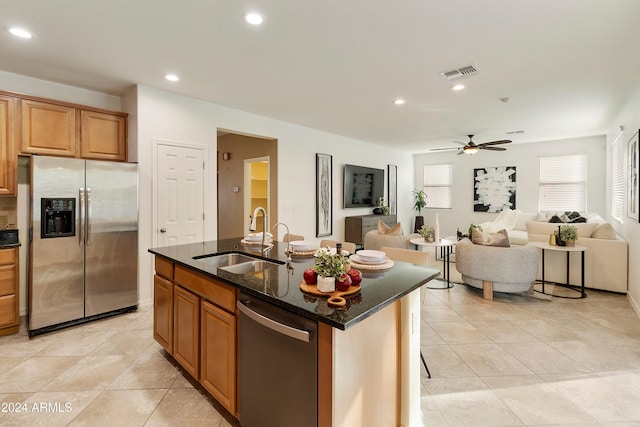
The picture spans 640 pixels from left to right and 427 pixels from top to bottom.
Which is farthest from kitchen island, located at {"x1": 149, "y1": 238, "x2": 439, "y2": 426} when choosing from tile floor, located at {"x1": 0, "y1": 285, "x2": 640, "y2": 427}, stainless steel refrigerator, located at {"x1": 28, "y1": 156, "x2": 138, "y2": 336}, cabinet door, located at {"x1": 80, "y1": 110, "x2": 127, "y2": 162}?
cabinet door, located at {"x1": 80, "y1": 110, "x2": 127, "y2": 162}

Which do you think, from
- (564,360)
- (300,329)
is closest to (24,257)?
(300,329)

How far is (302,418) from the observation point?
52.3 inches

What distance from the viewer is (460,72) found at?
3131 millimetres

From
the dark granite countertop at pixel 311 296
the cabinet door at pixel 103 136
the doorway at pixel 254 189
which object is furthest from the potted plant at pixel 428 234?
the cabinet door at pixel 103 136

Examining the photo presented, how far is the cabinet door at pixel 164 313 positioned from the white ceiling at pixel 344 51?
78.6 inches

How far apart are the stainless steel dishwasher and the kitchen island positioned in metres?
0.03

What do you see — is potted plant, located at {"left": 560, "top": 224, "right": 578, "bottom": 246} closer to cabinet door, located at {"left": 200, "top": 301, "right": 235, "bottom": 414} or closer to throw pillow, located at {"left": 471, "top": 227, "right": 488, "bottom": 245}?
throw pillow, located at {"left": 471, "top": 227, "right": 488, "bottom": 245}

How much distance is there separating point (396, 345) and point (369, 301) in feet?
1.57

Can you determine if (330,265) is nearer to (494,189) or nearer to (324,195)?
(324,195)

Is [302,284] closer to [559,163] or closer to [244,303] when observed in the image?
[244,303]

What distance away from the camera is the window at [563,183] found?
6.72m

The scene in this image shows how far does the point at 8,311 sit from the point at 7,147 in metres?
1.59

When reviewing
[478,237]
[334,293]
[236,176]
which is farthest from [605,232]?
[236,176]

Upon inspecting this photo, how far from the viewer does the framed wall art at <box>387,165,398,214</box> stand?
26.6 ft
